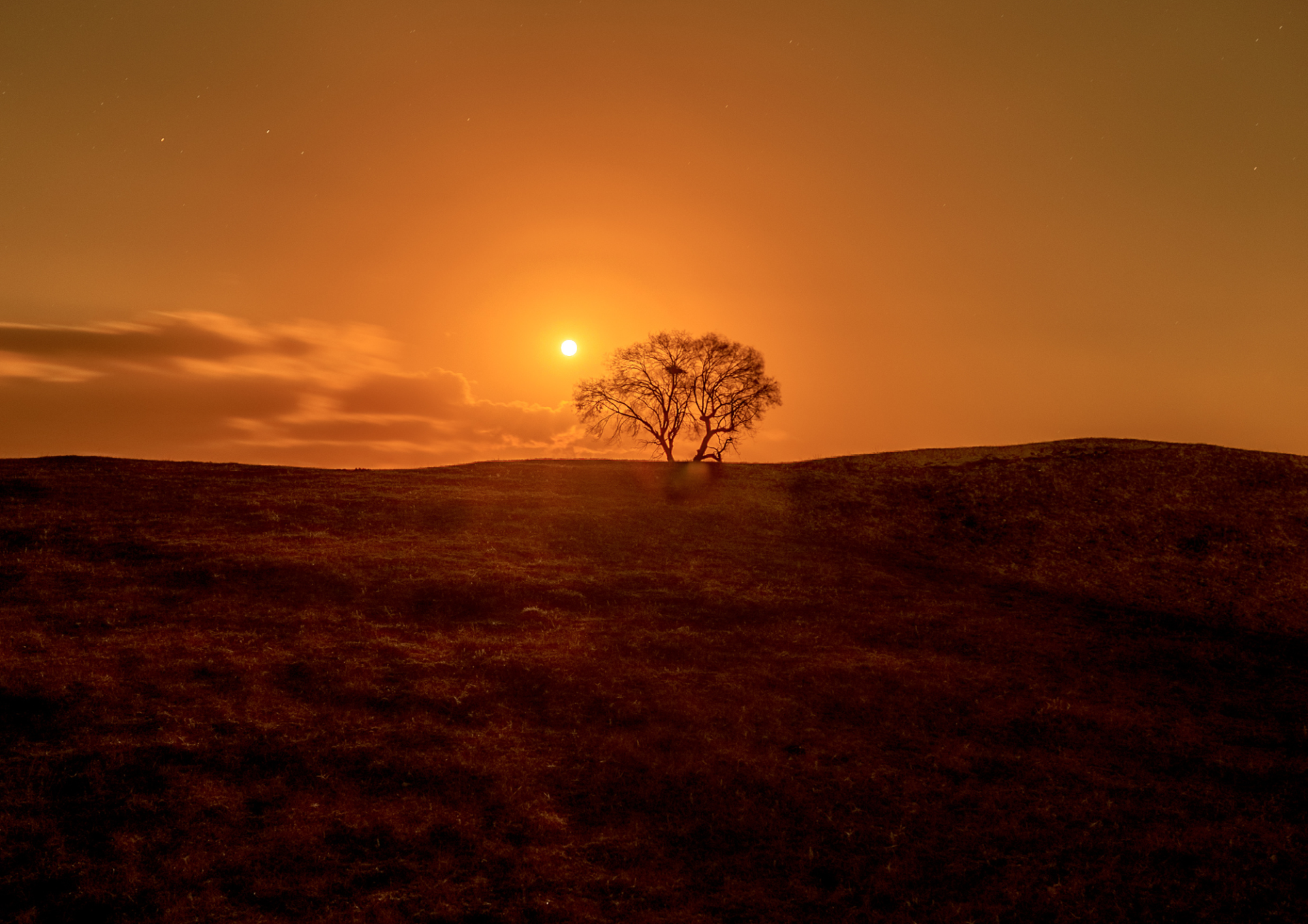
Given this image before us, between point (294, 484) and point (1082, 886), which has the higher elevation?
point (294, 484)

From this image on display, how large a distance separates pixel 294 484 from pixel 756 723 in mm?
37588

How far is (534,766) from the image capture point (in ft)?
62.5

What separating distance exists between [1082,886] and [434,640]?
19.4m

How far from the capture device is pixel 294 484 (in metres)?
49.5

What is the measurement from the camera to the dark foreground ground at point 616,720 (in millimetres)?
14891

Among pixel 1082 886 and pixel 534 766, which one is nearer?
pixel 1082 886

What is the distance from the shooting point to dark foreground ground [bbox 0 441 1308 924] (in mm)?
14891

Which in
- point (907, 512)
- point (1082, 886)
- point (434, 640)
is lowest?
point (1082, 886)

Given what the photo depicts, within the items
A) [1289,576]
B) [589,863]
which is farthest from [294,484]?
[1289,576]

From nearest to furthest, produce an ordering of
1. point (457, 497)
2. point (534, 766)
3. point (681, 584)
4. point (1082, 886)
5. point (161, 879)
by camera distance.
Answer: point (161, 879), point (1082, 886), point (534, 766), point (681, 584), point (457, 497)

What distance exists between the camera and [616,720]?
21734 mm

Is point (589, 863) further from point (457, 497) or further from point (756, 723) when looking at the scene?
point (457, 497)

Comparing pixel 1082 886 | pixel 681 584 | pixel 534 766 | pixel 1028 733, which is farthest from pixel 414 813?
pixel 681 584

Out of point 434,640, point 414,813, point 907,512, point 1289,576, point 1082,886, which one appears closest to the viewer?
point 1082,886
